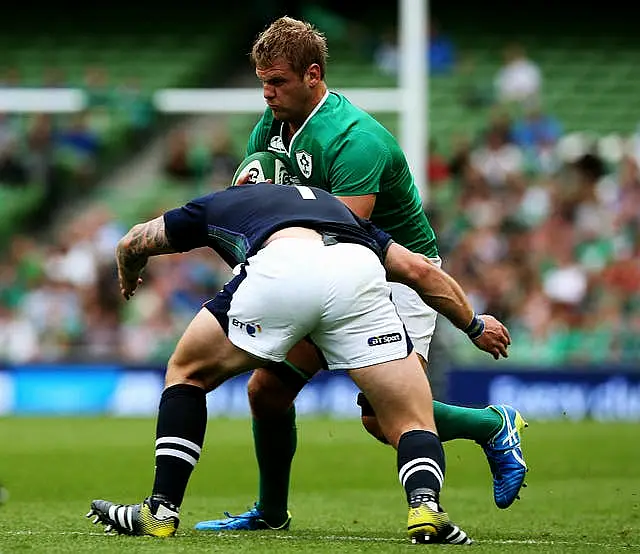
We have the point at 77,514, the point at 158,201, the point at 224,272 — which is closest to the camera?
the point at 77,514

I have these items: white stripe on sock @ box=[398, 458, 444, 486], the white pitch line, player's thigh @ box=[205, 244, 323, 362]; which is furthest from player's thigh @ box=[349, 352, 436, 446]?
the white pitch line

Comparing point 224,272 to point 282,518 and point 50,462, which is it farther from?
point 282,518

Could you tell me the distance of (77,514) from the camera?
761cm

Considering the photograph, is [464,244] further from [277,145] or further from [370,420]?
[277,145]

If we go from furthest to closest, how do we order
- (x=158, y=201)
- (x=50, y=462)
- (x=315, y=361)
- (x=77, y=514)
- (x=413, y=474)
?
(x=158, y=201)
(x=50, y=462)
(x=77, y=514)
(x=315, y=361)
(x=413, y=474)

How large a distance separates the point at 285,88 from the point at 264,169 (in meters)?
0.40

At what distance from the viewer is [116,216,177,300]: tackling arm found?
6.04 metres

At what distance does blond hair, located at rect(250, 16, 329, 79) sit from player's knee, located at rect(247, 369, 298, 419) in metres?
→ 1.37

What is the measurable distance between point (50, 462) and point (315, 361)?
5426 mm

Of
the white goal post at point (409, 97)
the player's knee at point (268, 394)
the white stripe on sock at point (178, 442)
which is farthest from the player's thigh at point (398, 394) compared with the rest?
the white goal post at point (409, 97)

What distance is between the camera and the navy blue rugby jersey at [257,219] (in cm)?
586

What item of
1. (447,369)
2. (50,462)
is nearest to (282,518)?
(50,462)

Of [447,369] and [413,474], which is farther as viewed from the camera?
[447,369]

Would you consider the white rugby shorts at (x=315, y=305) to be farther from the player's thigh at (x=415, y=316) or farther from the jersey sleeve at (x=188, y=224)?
the player's thigh at (x=415, y=316)
